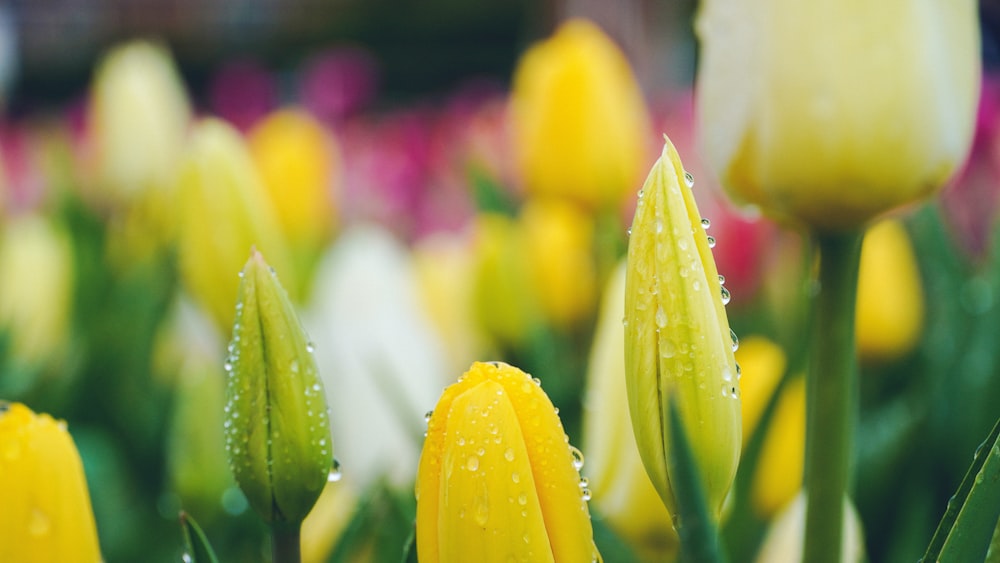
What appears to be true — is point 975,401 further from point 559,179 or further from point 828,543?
point 559,179

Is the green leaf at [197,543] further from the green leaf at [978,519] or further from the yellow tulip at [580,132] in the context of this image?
the yellow tulip at [580,132]

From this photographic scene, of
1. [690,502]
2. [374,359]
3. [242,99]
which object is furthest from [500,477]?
[242,99]

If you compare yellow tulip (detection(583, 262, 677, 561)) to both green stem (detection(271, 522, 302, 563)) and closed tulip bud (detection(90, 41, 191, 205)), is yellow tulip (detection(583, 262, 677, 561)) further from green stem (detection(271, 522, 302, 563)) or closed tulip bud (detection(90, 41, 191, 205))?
closed tulip bud (detection(90, 41, 191, 205))

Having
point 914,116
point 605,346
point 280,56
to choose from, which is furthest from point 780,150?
point 280,56

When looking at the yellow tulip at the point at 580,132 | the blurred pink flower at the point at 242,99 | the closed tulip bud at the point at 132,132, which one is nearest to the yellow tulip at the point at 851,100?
the yellow tulip at the point at 580,132

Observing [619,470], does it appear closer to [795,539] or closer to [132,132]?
[795,539]
